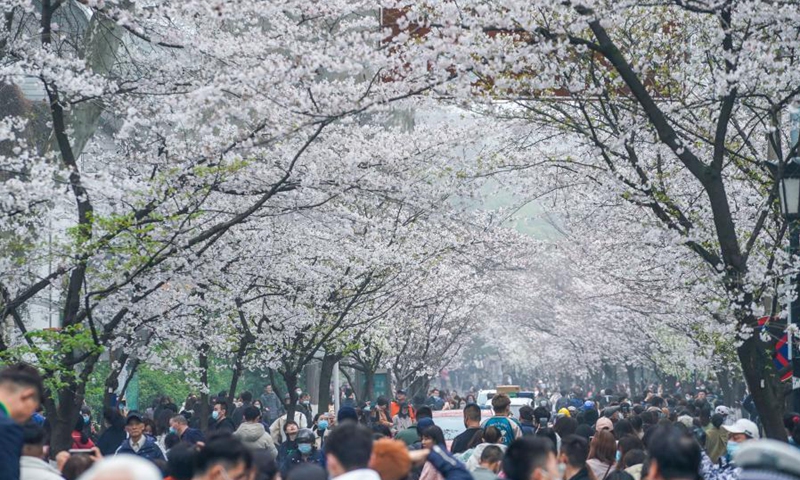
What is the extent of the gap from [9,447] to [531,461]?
116 inches

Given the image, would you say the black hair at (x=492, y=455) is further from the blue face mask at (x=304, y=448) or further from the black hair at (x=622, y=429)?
the blue face mask at (x=304, y=448)

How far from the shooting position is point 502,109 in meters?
14.9

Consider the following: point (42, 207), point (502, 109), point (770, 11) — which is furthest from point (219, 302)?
point (770, 11)

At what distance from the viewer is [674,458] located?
569 cm

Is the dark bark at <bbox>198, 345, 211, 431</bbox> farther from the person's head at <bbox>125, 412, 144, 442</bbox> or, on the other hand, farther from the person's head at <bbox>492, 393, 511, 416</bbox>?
the person's head at <bbox>492, 393, 511, 416</bbox>

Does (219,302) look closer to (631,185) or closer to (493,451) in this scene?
(631,185)


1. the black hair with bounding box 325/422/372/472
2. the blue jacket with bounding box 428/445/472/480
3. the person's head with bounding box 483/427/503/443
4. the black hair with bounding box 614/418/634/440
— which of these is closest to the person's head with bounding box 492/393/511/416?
the black hair with bounding box 614/418/634/440

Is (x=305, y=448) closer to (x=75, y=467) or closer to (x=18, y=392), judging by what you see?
(x=75, y=467)

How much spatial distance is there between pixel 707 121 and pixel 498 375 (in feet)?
348

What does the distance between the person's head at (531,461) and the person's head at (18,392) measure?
2.90 m

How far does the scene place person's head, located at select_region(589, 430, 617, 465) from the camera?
10.1 meters

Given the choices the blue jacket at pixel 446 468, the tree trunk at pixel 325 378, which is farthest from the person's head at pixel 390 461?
the tree trunk at pixel 325 378

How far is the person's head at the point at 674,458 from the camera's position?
18.6 ft

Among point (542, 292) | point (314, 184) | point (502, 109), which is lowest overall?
point (314, 184)
